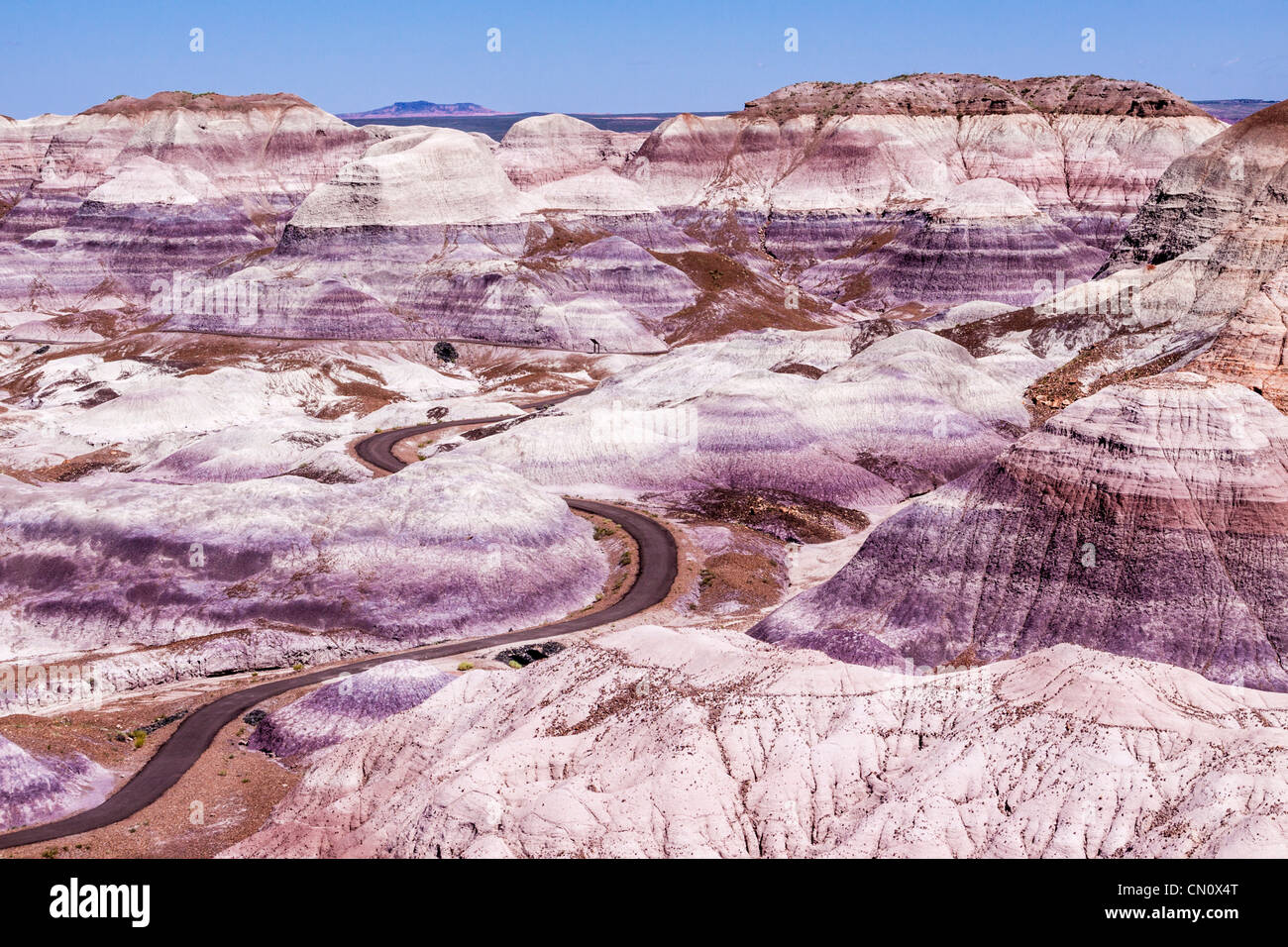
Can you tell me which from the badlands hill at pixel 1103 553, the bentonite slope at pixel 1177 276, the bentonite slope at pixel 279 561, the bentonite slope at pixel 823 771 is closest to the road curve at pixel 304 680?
the bentonite slope at pixel 279 561

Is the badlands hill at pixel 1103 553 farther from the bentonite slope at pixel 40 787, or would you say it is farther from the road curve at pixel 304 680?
the bentonite slope at pixel 40 787

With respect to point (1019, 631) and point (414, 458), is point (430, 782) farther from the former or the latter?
point (414, 458)

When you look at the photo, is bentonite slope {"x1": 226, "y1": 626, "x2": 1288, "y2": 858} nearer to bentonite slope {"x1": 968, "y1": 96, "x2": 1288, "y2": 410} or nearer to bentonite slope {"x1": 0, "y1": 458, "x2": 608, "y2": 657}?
bentonite slope {"x1": 0, "y1": 458, "x2": 608, "y2": 657}

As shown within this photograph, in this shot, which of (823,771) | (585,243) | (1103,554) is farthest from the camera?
(585,243)

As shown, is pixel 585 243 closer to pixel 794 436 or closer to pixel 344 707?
pixel 794 436

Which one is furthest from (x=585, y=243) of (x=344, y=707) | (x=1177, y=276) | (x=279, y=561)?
(x=344, y=707)

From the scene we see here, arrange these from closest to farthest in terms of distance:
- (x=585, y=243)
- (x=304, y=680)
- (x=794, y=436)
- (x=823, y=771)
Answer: (x=823, y=771), (x=304, y=680), (x=794, y=436), (x=585, y=243)
